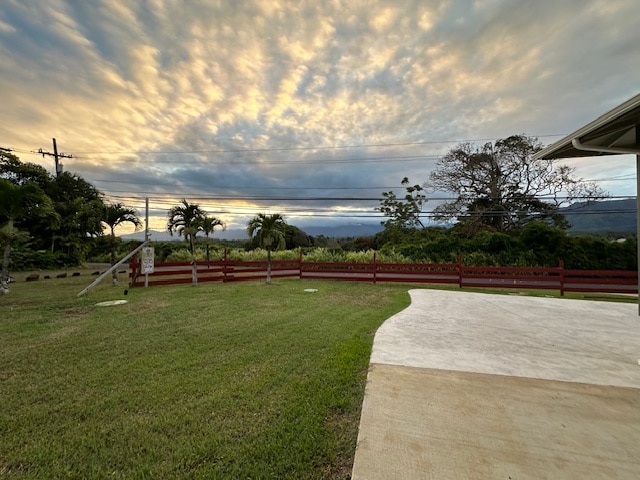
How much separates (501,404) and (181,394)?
2.91 m

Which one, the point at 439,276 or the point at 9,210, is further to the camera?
the point at 439,276

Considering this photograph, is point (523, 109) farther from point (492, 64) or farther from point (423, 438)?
point (423, 438)

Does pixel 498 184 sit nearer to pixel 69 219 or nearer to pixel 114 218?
pixel 114 218

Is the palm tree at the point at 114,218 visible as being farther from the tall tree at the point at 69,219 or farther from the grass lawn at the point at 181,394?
the tall tree at the point at 69,219

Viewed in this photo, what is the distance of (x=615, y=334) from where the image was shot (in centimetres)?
475

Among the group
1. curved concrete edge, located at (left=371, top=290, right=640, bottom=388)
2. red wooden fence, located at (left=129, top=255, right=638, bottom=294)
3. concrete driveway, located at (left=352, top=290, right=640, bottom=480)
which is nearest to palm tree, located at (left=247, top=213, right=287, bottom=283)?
red wooden fence, located at (left=129, top=255, right=638, bottom=294)

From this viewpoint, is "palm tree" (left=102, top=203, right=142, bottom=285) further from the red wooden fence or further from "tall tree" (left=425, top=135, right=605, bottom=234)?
"tall tree" (left=425, top=135, right=605, bottom=234)

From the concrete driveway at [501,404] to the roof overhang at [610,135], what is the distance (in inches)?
108

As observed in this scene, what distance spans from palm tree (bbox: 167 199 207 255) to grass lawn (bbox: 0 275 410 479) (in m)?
5.60

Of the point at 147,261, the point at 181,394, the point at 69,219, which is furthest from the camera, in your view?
the point at 69,219

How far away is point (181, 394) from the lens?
8.63ft

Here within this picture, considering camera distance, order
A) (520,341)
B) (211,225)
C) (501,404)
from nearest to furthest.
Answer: (501,404) → (520,341) → (211,225)

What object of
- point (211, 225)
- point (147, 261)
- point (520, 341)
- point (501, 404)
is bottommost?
point (520, 341)

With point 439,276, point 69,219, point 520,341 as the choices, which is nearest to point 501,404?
point 520,341
